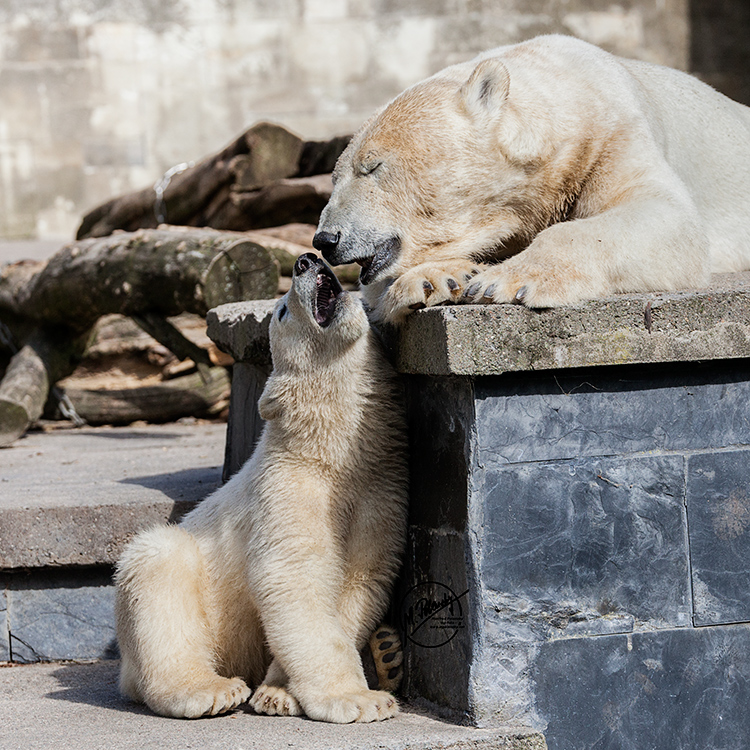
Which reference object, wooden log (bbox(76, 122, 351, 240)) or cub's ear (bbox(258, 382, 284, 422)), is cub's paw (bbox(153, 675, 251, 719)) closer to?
cub's ear (bbox(258, 382, 284, 422))

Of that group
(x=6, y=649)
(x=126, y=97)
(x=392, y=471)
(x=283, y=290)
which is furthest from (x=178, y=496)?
(x=126, y=97)

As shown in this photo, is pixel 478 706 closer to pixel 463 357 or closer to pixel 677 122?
pixel 463 357

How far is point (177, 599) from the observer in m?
2.80

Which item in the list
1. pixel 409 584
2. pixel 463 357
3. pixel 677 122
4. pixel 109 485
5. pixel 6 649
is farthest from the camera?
pixel 109 485

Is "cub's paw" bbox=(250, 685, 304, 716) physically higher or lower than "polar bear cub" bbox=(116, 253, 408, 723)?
lower

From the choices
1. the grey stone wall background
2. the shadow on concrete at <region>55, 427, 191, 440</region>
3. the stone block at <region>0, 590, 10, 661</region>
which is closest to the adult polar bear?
the stone block at <region>0, 590, 10, 661</region>

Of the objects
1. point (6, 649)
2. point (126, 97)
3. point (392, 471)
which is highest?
Answer: point (126, 97)

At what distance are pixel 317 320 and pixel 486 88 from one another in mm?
788

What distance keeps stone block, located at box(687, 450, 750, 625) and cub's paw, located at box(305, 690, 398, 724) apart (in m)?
0.83

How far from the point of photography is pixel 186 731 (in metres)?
2.50

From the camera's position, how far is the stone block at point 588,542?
244 cm

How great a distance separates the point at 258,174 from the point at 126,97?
16.3 feet

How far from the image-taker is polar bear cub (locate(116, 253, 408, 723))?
2564 millimetres

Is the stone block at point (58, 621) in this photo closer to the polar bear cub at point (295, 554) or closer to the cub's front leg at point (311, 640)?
the polar bear cub at point (295, 554)
